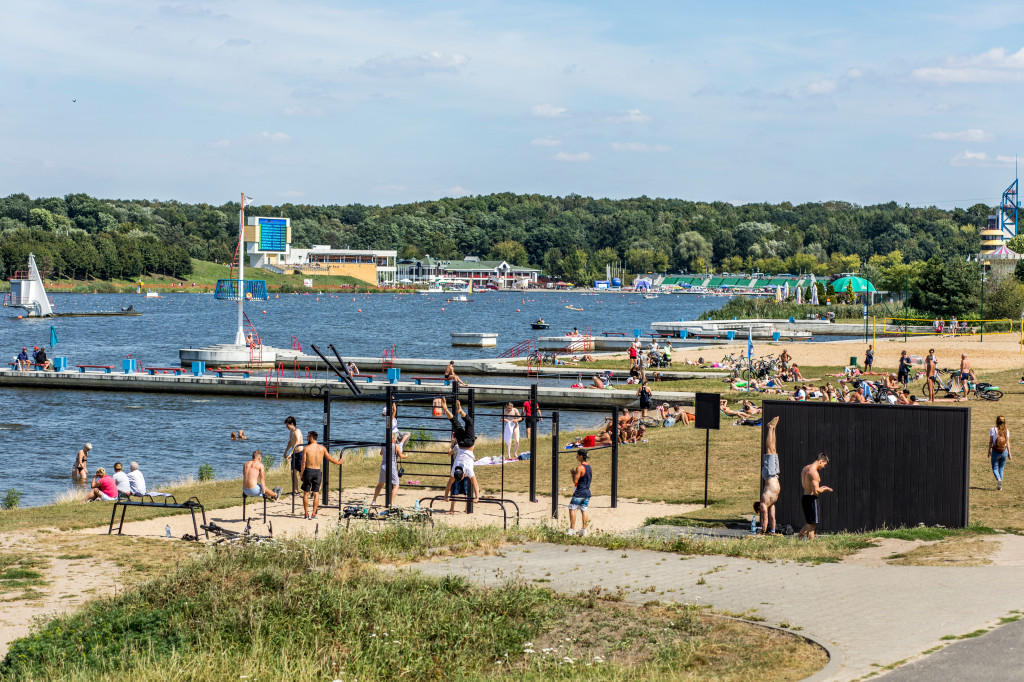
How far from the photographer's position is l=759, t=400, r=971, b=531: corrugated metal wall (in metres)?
14.6

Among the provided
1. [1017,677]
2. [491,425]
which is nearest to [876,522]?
[1017,677]

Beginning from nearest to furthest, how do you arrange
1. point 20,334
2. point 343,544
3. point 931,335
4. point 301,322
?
point 343,544
point 931,335
point 20,334
point 301,322

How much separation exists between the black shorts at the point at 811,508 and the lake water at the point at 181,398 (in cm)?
752

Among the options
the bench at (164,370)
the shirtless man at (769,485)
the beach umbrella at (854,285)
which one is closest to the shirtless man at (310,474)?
the shirtless man at (769,485)

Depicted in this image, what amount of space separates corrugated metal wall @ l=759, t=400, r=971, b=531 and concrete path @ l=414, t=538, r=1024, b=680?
1.24m

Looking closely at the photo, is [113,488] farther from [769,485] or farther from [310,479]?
[769,485]

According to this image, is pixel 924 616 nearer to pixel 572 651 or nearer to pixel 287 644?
A: pixel 572 651

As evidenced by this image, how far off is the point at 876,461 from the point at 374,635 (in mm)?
8278

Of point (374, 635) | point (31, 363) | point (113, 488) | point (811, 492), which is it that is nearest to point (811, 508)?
point (811, 492)

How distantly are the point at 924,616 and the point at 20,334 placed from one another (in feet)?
298

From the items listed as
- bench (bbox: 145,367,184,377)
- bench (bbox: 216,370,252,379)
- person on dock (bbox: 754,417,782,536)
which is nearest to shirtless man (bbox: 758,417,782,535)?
person on dock (bbox: 754,417,782,536)

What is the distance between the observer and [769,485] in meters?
15.4

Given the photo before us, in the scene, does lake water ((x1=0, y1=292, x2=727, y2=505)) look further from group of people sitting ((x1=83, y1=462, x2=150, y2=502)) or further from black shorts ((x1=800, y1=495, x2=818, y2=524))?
Answer: black shorts ((x1=800, y1=495, x2=818, y2=524))

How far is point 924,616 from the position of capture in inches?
404
